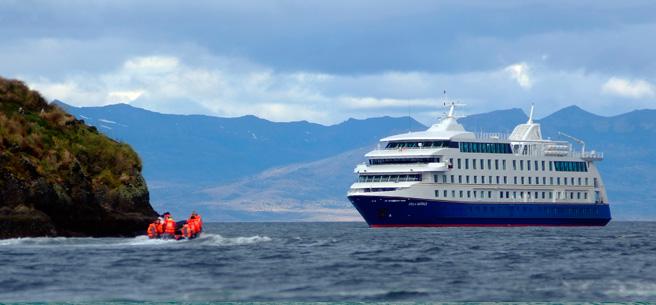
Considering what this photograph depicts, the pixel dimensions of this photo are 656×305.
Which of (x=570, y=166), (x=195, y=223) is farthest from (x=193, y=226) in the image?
(x=570, y=166)

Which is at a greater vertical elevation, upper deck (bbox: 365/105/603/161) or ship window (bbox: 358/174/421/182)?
upper deck (bbox: 365/105/603/161)

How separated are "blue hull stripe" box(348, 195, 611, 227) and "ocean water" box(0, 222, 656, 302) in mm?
63318

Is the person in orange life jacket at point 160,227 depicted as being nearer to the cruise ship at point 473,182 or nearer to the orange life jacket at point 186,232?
the orange life jacket at point 186,232

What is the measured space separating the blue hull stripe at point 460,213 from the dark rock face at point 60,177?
51775 millimetres

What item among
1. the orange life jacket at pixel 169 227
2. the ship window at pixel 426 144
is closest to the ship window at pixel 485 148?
the ship window at pixel 426 144

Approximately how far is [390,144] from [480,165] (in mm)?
9790

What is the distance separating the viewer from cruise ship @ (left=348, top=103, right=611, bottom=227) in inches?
5394

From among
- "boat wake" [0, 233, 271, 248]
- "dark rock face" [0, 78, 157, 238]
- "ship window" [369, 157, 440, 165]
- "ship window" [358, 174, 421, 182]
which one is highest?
"ship window" [369, 157, 440, 165]

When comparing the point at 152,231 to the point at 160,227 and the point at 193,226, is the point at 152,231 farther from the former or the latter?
the point at 193,226

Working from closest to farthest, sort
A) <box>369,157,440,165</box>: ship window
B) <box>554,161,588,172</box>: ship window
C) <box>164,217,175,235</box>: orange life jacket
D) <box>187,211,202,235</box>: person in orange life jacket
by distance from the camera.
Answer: <box>164,217,175,235</box>: orange life jacket
<box>187,211,202,235</box>: person in orange life jacket
<box>369,157,440,165</box>: ship window
<box>554,161,588,172</box>: ship window

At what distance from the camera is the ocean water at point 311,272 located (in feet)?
135

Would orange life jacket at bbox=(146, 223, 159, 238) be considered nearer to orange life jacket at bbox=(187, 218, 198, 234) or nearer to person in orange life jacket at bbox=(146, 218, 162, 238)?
person in orange life jacket at bbox=(146, 218, 162, 238)

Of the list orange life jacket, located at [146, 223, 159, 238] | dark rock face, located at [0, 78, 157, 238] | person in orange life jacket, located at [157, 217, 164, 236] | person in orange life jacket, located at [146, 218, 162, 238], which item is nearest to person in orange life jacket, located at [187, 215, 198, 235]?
person in orange life jacket, located at [157, 217, 164, 236]

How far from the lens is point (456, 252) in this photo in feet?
216
